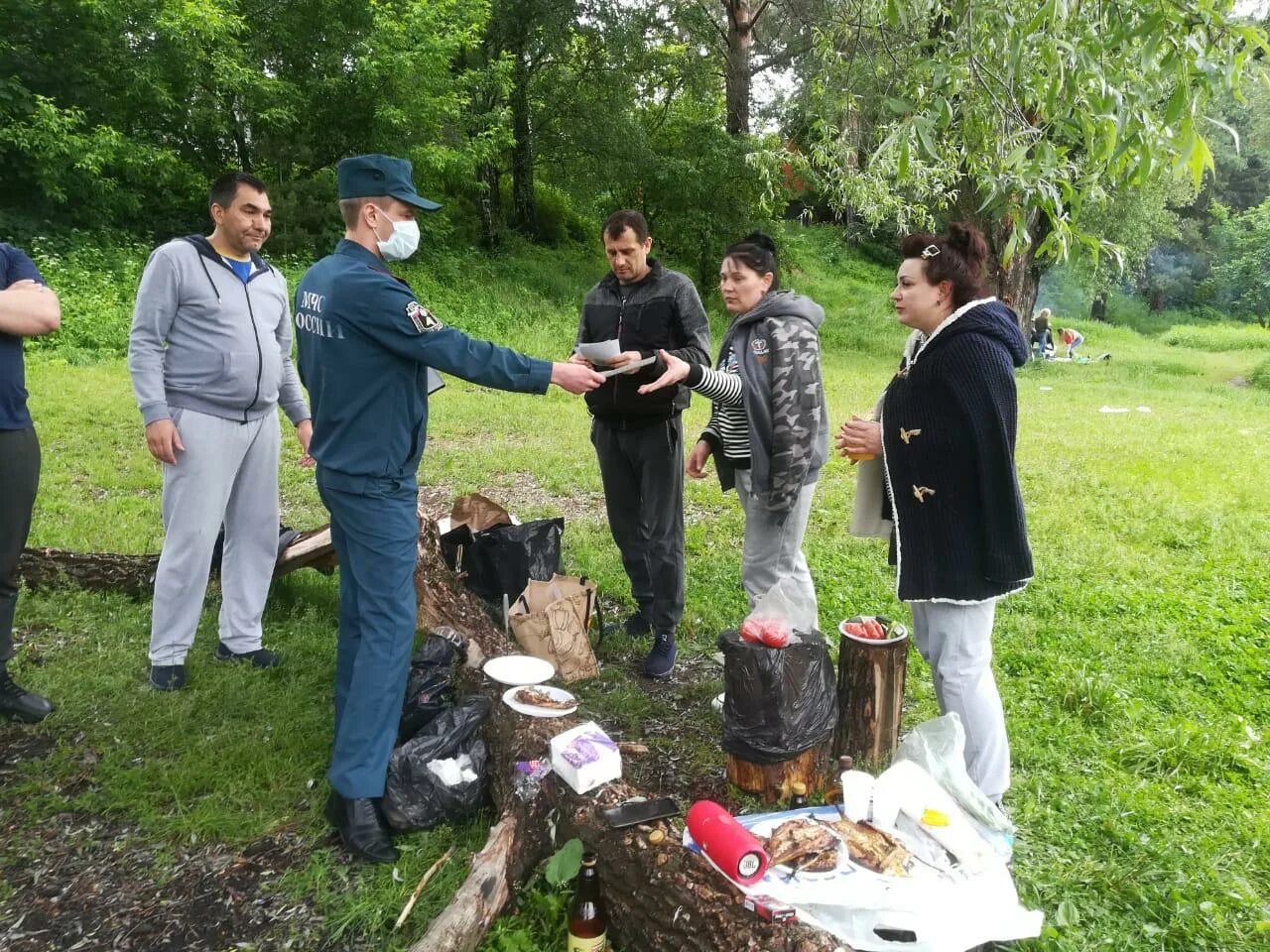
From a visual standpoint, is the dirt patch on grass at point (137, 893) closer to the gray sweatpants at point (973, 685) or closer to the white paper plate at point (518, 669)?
the white paper plate at point (518, 669)

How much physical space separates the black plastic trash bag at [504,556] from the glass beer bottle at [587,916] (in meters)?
2.05

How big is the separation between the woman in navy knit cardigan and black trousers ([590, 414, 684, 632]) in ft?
4.52

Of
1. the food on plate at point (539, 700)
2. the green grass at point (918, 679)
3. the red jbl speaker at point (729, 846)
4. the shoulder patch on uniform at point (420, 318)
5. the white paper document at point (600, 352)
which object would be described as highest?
the shoulder patch on uniform at point (420, 318)

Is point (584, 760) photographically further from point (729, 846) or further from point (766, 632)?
point (766, 632)

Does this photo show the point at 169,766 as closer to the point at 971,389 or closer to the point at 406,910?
the point at 406,910

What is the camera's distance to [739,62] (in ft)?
63.6

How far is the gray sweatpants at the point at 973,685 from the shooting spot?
8.85ft

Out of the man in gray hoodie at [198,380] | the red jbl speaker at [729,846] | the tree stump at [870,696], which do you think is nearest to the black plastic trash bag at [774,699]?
the tree stump at [870,696]

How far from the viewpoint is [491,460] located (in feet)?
26.2

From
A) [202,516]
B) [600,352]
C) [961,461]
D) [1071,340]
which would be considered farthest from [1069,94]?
[1071,340]

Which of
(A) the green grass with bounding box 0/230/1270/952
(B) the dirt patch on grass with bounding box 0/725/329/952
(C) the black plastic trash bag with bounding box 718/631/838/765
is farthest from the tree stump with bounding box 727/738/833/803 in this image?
(B) the dirt patch on grass with bounding box 0/725/329/952

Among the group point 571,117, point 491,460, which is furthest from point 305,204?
point 491,460

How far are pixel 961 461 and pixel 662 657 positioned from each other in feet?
6.42

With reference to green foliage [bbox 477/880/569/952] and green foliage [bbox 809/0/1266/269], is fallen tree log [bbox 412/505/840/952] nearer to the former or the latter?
green foliage [bbox 477/880/569/952]
